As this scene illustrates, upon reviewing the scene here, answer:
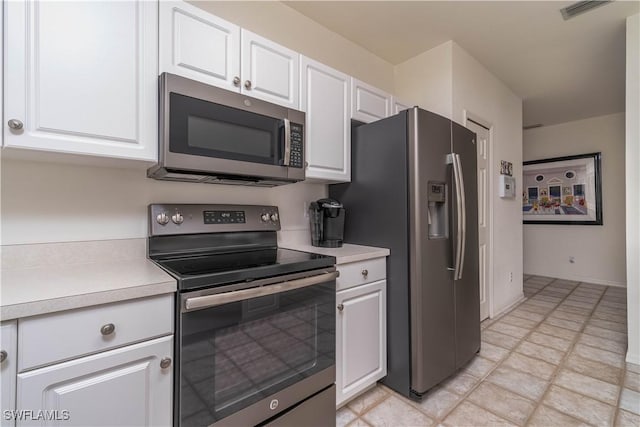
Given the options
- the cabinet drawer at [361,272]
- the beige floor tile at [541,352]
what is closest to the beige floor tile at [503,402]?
the beige floor tile at [541,352]

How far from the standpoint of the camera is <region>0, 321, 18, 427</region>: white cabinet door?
0.74 metres

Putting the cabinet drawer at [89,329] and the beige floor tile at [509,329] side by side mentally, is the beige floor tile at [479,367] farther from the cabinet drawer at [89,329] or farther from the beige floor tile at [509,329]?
the cabinet drawer at [89,329]

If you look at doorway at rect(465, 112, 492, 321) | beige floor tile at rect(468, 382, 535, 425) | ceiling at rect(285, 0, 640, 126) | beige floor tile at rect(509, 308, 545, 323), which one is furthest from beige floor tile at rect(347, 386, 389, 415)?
ceiling at rect(285, 0, 640, 126)

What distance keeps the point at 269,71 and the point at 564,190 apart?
5.24 metres

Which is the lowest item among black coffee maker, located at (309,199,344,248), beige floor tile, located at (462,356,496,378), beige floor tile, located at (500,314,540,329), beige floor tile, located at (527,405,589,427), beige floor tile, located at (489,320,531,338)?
beige floor tile, located at (527,405,589,427)

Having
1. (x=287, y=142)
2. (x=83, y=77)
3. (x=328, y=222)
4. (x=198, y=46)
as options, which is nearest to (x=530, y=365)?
(x=328, y=222)

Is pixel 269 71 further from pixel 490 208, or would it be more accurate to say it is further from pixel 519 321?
pixel 519 321

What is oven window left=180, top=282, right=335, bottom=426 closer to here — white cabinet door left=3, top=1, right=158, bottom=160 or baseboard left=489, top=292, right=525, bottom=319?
white cabinet door left=3, top=1, right=158, bottom=160

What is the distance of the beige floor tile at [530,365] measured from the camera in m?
1.96

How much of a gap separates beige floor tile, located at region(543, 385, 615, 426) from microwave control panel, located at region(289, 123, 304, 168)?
199 cm

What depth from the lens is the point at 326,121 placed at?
183 cm

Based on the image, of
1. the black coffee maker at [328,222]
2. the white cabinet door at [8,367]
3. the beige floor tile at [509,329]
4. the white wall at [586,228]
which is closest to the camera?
the white cabinet door at [8,367]

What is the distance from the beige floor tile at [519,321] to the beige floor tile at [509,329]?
8 cm

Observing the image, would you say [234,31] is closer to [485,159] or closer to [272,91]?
[272,91]
